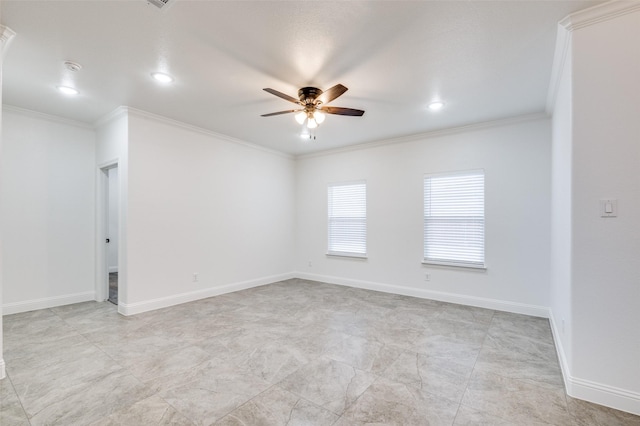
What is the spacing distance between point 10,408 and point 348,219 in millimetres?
4915

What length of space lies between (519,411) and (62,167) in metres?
6.19

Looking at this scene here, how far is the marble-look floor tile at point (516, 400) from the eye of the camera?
6.49 ft

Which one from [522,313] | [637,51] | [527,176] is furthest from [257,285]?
[637,51]

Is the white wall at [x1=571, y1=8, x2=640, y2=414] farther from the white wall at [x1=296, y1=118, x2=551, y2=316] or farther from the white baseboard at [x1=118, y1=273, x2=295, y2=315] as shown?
the white baseboard at [x1=118, y1=273, x2=295, y2=315]

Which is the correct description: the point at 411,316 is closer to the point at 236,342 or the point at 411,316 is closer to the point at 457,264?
the point at 457,264

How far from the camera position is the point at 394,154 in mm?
5320

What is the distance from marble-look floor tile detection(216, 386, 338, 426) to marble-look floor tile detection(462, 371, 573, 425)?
1.07 metres

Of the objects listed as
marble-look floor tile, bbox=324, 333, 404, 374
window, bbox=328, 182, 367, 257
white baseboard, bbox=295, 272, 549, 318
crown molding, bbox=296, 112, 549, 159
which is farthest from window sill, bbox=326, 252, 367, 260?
marble-look floor tile, bbox=324, 333, 404, 374

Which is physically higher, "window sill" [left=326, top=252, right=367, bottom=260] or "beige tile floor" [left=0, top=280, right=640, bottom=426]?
"window sill" [left=326, top=252, right=367, bottom=260]

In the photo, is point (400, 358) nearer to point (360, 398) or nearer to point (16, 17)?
point (360, 398)

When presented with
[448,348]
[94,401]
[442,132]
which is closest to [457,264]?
[448,348]

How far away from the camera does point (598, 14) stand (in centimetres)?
206

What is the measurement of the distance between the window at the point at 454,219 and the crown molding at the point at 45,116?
5620mm

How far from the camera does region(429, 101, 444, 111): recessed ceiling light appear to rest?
3727mm
